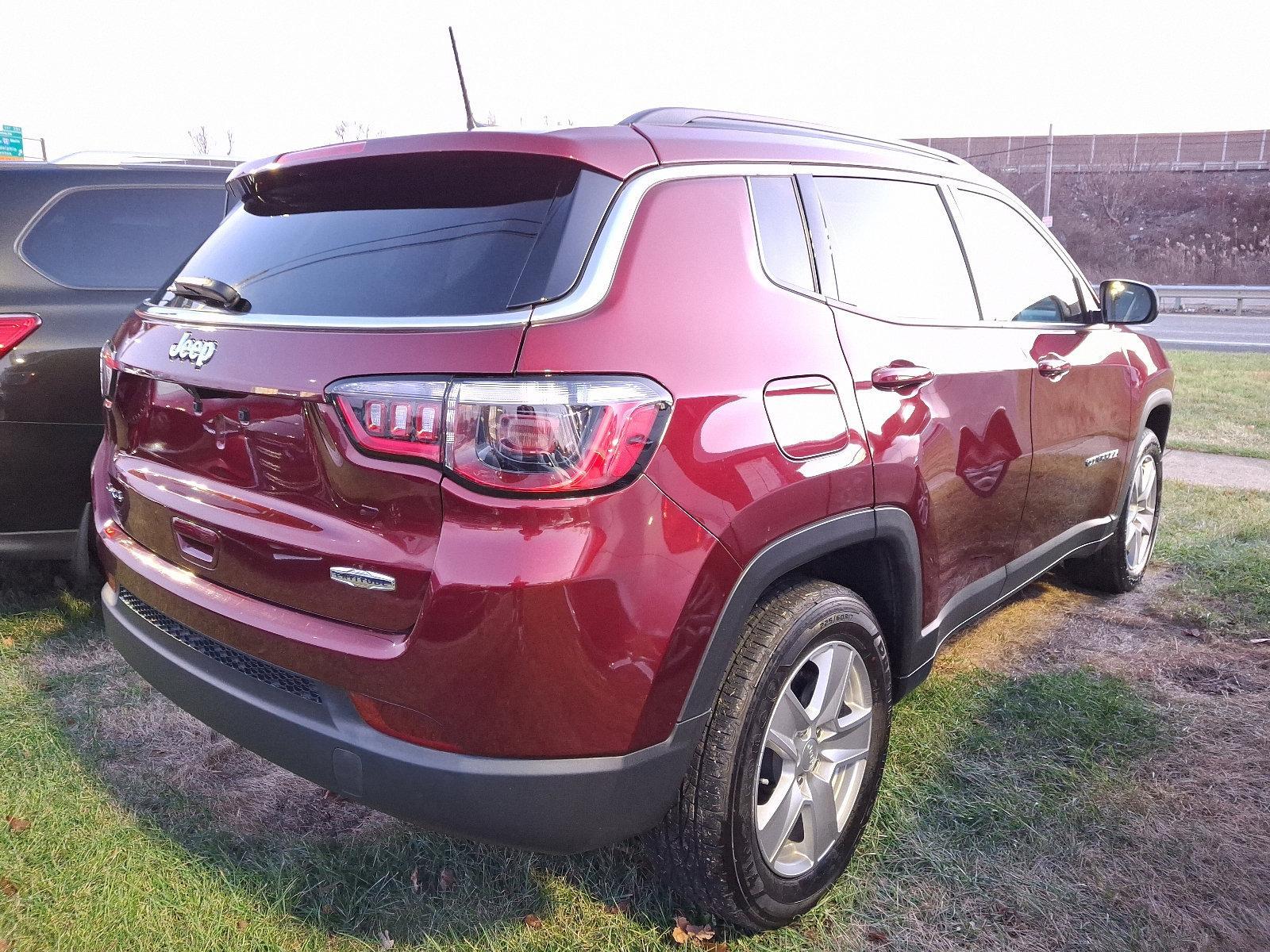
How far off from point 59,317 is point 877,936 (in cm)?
352

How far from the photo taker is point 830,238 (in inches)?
96.1

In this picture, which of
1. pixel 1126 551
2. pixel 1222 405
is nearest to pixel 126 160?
pixel 1126 551

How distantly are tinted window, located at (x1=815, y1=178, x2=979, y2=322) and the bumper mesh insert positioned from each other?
155 cm

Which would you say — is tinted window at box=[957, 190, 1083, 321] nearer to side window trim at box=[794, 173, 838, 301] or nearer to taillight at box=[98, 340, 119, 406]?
side window trim at box=[794, 173, 838, 301]

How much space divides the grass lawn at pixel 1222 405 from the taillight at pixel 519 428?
689 cm

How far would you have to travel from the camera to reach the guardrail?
24.1 metres

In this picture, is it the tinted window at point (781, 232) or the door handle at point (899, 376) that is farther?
the door handle at point (899, 376)

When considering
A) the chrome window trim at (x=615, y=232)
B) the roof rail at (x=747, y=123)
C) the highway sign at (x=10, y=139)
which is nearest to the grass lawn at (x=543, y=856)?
the chrome window trim at (x=615, y=232)

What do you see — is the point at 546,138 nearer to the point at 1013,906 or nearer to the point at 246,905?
the point at 246,905

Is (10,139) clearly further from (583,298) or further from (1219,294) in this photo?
(583,298)

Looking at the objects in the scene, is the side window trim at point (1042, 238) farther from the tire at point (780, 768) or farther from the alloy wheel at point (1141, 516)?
the tire at point (780, 768)

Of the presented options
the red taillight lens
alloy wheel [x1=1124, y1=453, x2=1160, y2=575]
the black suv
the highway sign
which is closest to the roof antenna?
the black suv

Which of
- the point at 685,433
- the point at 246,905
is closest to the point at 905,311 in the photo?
the point at 685,433

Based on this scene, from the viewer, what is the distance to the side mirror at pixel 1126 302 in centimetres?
389
